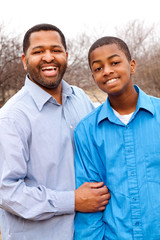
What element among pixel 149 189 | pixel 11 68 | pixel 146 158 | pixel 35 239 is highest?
pixel 11 68

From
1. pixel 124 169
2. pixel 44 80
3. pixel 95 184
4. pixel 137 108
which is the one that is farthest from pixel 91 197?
pixel 44 80

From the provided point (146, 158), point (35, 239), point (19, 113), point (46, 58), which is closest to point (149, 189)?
point (146, 158)

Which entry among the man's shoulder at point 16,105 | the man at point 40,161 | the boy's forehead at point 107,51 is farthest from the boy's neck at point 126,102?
the man's shoulder at point 16,105

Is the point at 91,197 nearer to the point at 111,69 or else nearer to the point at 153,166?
the point at 153,166

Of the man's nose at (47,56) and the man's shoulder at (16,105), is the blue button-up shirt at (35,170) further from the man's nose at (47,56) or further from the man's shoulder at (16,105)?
the man's nose at (47,56)

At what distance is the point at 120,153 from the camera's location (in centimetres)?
192

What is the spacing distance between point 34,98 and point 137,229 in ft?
3.82

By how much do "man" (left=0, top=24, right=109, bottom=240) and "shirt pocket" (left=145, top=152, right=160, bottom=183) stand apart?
333 mm

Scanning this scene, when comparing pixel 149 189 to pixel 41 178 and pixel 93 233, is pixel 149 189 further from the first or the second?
pixel 41 178

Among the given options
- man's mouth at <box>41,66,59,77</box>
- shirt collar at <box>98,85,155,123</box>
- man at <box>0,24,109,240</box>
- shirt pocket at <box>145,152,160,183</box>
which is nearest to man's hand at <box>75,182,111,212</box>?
man at <box>0,24,109,240</box>

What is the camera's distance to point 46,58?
2.18 meters

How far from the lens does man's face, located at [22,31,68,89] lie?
7.22 ft

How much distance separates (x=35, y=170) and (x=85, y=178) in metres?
0.36

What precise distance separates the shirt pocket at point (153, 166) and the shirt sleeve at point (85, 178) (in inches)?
15.3
